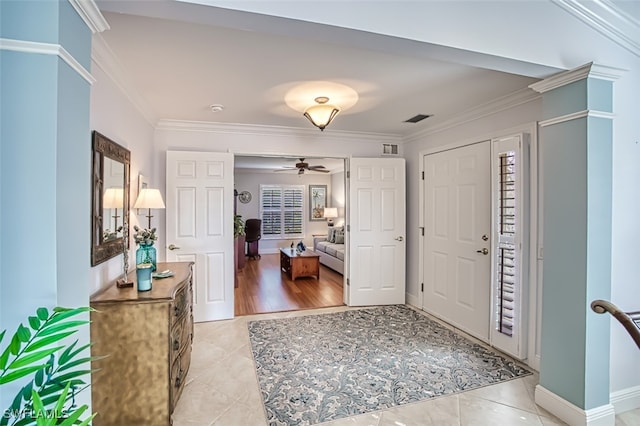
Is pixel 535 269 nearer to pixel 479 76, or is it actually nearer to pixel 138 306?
pixel 479 76

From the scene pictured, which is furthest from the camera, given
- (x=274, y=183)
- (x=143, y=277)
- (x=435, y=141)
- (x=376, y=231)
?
(x=274, y=183)

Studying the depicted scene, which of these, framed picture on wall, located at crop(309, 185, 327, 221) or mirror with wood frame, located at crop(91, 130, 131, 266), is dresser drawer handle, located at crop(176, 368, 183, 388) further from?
framed picture on wall, located at crop(309, 185, 327, 221)

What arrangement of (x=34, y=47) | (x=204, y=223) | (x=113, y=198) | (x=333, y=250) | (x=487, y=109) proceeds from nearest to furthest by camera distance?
(x=34, y=47) → (x=113, y=198) → (x=487, y=109) → (x=204, y=223) → (x=333, y=250)

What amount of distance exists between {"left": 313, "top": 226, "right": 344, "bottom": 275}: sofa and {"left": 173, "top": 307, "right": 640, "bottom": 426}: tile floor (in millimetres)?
3692

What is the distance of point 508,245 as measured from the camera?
305cm

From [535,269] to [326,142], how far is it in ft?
9.04

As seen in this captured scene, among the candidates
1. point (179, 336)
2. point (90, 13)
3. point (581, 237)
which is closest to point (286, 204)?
point (179, 336)

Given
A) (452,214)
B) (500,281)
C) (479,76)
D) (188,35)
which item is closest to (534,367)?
(500,281)

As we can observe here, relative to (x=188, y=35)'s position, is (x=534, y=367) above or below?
below

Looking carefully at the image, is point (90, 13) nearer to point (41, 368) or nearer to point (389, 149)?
point (41, 368)

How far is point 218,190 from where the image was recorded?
3.96 m

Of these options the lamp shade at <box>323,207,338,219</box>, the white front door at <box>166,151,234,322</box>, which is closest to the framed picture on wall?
the lamp shade at <box>323,207,338,219</box>

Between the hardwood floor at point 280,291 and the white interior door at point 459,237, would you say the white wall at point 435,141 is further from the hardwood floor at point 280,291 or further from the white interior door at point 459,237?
the hardwood floor at point 280,291

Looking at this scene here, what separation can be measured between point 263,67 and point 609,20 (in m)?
2.27
